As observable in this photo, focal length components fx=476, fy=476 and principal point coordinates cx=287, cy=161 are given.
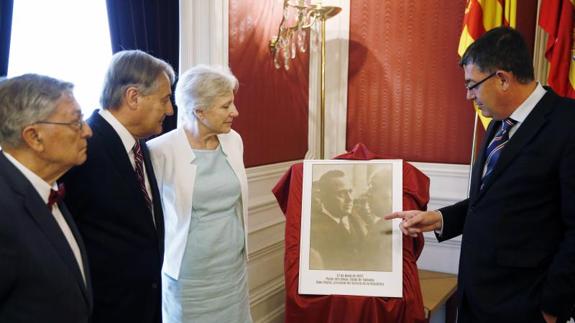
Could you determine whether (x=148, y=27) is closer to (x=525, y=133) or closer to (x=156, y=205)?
(x=156, y=205)

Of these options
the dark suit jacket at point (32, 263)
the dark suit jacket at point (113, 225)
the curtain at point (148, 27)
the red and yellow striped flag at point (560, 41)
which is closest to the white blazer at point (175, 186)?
the dark suit jacket at point (113, 225)

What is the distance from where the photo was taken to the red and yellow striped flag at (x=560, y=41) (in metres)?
2.45

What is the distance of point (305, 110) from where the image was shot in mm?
3338

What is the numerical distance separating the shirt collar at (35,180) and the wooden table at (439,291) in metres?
1.92

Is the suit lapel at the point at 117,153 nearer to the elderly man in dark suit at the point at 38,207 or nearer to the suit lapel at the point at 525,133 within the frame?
the elderly man in dark suit at the point at 38,207

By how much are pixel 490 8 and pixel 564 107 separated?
1402mm

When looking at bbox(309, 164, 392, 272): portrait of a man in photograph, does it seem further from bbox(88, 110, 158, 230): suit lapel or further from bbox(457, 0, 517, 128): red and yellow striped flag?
bbox(457, 0, 517, 128): red and yellow striped flag

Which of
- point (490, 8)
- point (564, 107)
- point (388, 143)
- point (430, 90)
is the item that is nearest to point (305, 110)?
point (388, 143)

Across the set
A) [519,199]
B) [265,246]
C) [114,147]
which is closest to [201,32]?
[114,147]

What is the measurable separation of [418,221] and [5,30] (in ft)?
5.42

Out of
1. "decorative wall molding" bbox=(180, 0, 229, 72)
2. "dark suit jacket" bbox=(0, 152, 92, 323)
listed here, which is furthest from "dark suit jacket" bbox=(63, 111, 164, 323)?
"decorative wall molding" bbox=(180, 0, 229, 72)

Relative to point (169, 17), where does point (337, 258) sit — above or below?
below

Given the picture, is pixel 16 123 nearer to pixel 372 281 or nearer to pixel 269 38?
pixel 372 281

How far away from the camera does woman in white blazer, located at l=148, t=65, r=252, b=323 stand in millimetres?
1752
